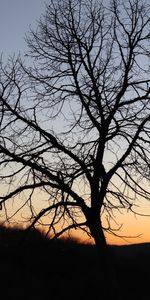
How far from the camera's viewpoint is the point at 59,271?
Answer: 94.2 feet

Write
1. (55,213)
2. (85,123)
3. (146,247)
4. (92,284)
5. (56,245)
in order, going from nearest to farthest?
(55,213) → (85,123) → (92,284) → (56,245) → (146,247)

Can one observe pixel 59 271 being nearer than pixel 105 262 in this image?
No

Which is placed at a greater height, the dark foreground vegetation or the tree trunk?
the dark foreground vegetation

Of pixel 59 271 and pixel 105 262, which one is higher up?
pixel 59 271

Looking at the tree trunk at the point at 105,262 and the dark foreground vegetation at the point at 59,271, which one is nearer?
the tree trunk at the point at 105,262

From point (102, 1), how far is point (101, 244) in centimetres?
634

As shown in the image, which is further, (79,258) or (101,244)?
(79,258)

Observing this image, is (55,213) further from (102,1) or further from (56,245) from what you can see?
(56,245)

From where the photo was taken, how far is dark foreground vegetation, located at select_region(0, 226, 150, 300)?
83.0ft

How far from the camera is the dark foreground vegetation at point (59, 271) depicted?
25.3 metres

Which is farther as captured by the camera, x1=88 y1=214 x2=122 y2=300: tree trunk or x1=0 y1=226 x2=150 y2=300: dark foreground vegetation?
x1=0 y1=226 x2=150 y2=300: dark foreground vegetation

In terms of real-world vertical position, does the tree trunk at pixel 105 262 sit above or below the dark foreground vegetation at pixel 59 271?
below

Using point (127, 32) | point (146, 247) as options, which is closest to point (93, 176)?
point (127, 32)

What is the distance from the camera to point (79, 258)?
31.0 metres
